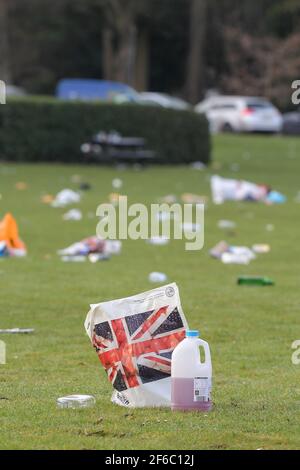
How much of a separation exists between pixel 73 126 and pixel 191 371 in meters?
26.4

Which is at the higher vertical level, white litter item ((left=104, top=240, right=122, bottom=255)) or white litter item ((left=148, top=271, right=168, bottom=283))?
white litter item ((left=104, top=240, right=122, bottom=255))

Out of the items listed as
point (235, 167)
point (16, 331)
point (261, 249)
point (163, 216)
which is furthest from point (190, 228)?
point (235, 167)

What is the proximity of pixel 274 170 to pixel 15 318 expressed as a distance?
2531 centimetres

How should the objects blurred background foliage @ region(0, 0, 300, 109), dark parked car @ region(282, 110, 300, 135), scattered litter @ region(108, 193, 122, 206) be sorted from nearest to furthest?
scattered litter @ region(108, 193, 122, 206)
dark parked car @ region(282, 110, 300, 135)
blurred background foliage @ region(0, 0, 300, 109)

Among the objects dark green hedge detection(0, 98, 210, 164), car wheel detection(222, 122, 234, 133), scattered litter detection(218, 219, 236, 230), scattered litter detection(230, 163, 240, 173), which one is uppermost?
car wheel detection(222, 122, 234, 133)

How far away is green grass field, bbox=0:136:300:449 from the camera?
6457 mm

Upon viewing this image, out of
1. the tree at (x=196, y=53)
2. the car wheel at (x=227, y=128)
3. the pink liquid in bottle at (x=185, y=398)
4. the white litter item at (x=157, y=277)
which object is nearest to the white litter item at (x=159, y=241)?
the white litter item at (x=157, y=277)

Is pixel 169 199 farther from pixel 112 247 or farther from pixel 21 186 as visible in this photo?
pixel 112 247

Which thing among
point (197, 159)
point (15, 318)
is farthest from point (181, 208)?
point (197, 159)

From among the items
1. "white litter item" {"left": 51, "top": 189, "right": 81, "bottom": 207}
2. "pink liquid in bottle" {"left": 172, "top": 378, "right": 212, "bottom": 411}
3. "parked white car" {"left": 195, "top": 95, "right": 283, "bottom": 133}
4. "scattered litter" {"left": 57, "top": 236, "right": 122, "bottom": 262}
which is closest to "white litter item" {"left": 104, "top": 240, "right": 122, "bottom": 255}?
"scattered litter" {"left": 57, "top": 236, "right": 122, "bottom": 262}

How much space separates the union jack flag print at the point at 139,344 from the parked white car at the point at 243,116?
45.0m

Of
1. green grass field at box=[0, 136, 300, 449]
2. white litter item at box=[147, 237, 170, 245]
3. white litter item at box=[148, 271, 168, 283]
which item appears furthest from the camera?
white litter item at box=[147, 237, 170, 245]

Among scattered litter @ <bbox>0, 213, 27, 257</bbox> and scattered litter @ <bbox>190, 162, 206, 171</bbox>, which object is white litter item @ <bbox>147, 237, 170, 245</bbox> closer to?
scattered litter @ <bbox>0, 213, 27, 257</bbox>
